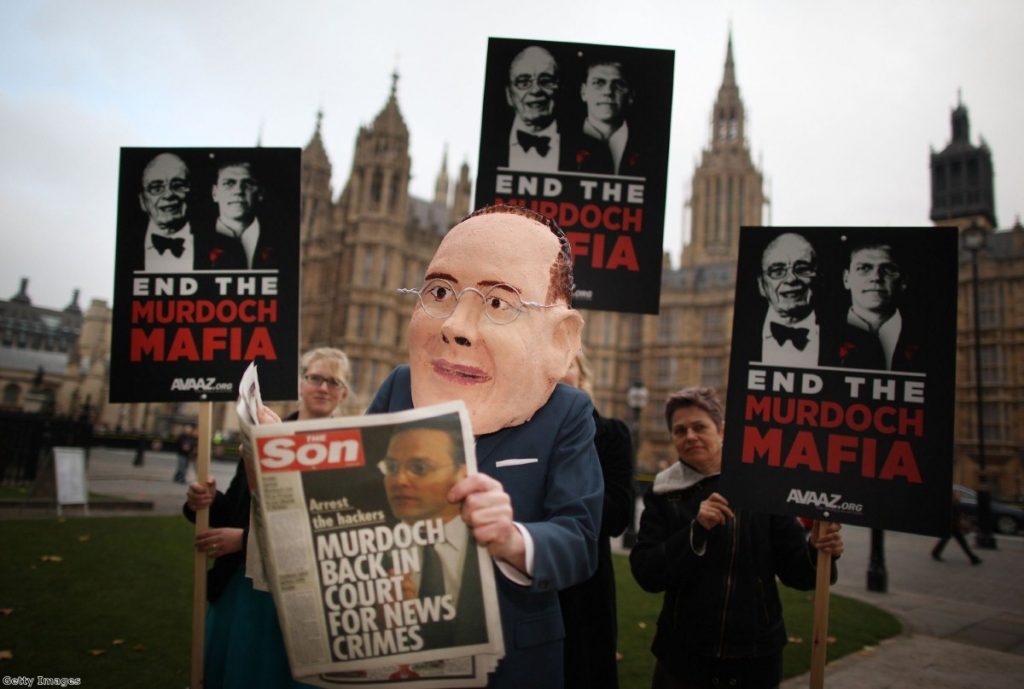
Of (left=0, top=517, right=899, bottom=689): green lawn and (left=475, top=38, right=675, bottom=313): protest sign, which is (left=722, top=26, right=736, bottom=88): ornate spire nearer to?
(left=0, top=517, right=899, bottom=689): green lawn

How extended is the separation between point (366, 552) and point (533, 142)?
2387mm

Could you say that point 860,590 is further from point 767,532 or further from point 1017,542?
point 1017,542

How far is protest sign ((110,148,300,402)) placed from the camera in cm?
268

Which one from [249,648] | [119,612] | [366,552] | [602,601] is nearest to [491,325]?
[366,552]

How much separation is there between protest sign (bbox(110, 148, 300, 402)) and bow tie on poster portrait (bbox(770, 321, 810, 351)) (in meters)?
2.03

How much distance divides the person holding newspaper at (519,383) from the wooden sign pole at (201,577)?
1119mm

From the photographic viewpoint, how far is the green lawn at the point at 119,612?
375cm

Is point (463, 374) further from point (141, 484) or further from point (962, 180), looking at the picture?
point (962, 180)

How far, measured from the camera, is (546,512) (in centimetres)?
159

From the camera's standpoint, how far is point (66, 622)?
4.42m

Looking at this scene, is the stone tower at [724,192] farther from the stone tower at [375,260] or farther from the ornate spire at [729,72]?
the stone tower at [375,260]

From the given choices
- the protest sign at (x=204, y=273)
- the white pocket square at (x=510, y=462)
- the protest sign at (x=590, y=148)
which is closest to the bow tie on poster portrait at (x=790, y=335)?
the protest sign at (x=590, y=148)

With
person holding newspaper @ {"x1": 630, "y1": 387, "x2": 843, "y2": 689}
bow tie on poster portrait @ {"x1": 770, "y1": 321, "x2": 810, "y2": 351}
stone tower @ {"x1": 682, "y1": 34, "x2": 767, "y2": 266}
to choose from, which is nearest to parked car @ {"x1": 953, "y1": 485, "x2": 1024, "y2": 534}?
person holding newspaper @ {"x1": 630, "y1": 387, "x2": 843, "y2": 689}

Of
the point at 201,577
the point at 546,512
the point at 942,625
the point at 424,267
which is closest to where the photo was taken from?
the point at 546,512
